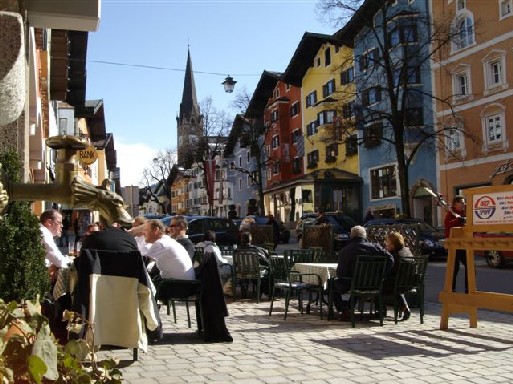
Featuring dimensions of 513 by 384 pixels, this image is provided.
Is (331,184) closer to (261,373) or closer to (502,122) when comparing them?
(502,122)

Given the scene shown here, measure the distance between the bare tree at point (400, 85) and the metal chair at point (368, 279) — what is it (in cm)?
2042

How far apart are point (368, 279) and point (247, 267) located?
3298 mm

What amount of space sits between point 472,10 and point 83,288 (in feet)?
106

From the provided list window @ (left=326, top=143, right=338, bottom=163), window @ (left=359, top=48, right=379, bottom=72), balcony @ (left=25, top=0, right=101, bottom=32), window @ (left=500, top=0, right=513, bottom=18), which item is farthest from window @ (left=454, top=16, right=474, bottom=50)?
balcony @ (left=25, top=0, right=101, bottom=32)

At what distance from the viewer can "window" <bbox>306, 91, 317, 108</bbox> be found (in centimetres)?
5213

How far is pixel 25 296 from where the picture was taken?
507 cm

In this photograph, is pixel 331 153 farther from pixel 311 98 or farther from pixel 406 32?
pixel 406 32

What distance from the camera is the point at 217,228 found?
25.7 m

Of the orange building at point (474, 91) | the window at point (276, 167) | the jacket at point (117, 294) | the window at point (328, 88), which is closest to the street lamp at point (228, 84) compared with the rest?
the orange building at point (474, 91)

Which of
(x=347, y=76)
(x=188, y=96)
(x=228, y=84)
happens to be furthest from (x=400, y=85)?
(x=188, y=96)

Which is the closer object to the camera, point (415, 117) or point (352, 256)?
point (352, 256)

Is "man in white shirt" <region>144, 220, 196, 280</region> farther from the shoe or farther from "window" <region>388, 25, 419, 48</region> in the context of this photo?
"window" <region>388, 25, 419, 48</region>

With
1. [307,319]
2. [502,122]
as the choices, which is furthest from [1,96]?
[502,122]

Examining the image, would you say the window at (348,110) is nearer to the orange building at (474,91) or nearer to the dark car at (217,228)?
the orange building at (474,91)
